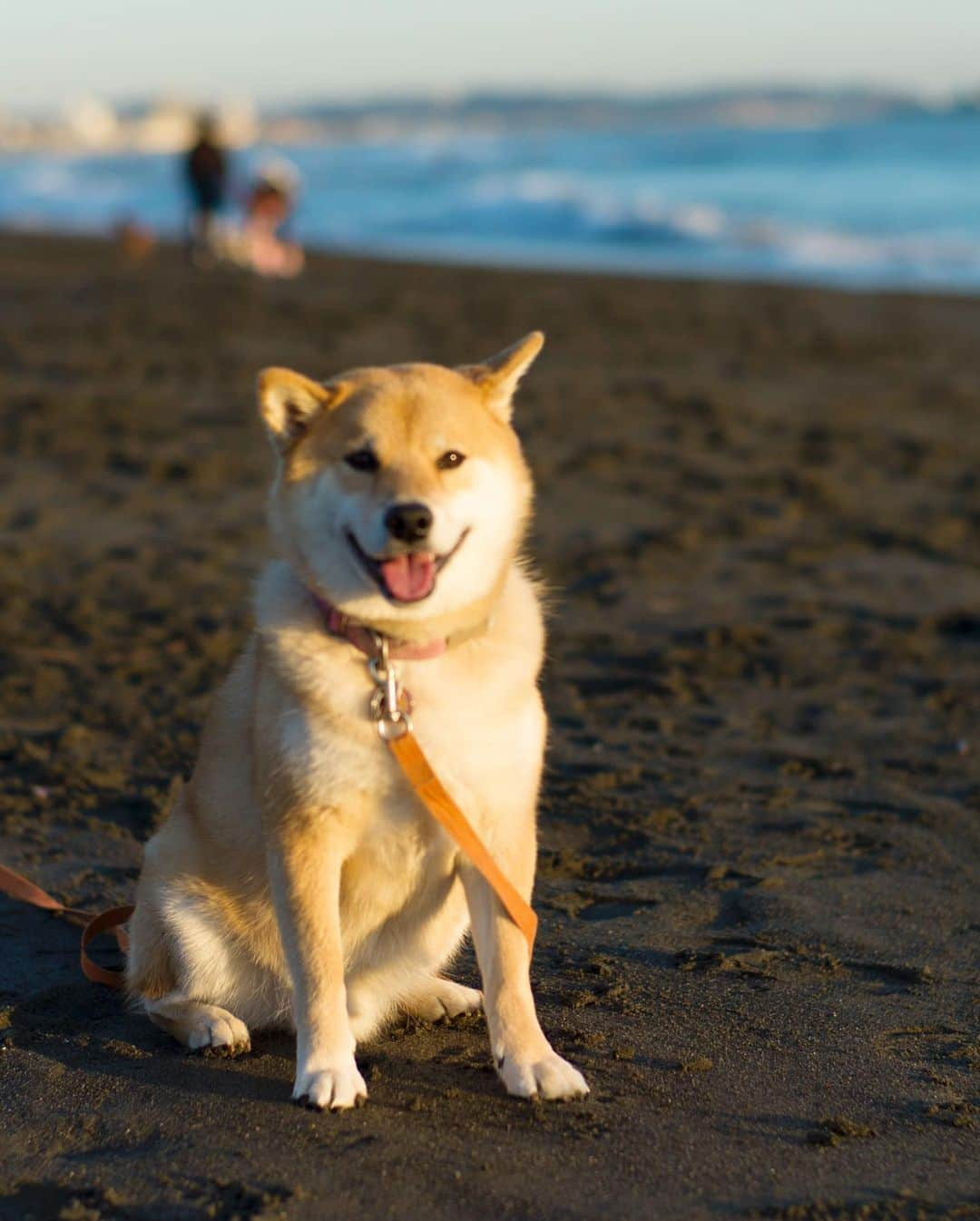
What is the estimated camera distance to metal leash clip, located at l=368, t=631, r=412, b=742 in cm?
298

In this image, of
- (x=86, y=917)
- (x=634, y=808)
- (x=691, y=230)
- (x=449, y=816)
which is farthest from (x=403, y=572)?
(x=691, y=230)

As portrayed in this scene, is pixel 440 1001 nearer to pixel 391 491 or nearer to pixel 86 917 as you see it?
pixel 86 917

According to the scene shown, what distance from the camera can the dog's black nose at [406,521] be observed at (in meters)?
2.98

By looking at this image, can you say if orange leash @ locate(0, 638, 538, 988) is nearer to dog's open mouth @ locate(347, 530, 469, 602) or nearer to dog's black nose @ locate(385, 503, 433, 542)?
dog's open mouth @ locate(347, 530, 469, 602)

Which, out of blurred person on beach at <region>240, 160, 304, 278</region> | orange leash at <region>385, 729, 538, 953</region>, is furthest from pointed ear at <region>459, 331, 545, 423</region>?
blurred person on beach at <region>240, 160, 304, 278</region>

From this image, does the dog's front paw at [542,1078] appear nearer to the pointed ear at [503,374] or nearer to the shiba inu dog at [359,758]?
the shiba inu dog at [359,758]

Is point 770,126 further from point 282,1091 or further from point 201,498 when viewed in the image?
point 282,1091

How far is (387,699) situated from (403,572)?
251 mm

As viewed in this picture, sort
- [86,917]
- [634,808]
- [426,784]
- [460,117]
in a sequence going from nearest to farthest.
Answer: [426,784] < [86,917] < [634,808] < [460,117]

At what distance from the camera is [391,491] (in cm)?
305

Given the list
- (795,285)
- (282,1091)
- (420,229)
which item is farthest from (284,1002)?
(420,229)

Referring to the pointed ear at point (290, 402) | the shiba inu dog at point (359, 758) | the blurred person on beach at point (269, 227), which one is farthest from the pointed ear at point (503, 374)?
the blurred person on beach at point (269, 227)

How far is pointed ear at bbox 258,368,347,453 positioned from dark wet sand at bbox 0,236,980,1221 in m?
1.31

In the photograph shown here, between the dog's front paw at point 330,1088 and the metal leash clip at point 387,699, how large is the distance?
0.66 metres
